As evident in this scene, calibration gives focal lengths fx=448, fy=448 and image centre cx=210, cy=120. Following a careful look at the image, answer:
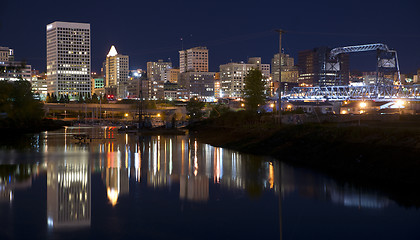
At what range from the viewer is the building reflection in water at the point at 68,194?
20845 millimetres

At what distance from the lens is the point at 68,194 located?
26.1 m

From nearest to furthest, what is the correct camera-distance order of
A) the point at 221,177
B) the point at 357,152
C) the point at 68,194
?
the point at 68,194 → the point at 221,177 → the point at 357,152

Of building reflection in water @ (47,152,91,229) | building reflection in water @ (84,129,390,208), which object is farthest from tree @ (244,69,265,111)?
building reflection in water @ (47,152,91,229)

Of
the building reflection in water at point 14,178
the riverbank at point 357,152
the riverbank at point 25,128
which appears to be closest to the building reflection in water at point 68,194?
the building reflection in water at point 14,178

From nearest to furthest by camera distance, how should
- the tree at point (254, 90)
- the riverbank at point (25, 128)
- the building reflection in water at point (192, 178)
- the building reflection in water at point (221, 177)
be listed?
the building reflection in water at point (192, 178), the building reflection in water at point (221, 177), the tree at point (254, 90), the riverbank at point (25, 128)

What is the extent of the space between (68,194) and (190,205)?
762 cm

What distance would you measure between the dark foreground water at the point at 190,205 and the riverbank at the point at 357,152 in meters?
1.68

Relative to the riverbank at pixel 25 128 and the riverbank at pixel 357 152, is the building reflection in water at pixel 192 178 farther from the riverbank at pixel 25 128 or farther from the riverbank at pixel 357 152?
the riverbank at pixel 25 128

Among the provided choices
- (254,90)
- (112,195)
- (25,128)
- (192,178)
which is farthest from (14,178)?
(25,128)

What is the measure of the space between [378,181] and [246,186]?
8.05 meters

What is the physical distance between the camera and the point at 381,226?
65.3 feet

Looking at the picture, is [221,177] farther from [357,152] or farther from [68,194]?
[68,194]

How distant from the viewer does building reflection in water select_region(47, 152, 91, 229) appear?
20845 mm

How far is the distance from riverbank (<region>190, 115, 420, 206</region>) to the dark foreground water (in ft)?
5.51
